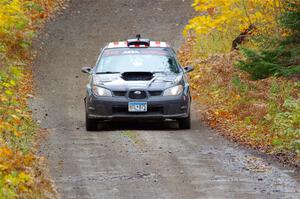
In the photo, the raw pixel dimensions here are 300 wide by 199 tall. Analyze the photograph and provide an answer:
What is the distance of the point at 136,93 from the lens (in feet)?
54.3

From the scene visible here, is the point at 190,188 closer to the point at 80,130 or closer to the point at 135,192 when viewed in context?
the point at 135,192

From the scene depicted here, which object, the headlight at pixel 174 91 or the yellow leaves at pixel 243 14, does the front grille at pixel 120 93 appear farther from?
the yellow leaves at pixel 243 14

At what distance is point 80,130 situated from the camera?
17000mm

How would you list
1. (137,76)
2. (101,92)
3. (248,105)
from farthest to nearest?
(248,105)
(137,76)
(101,92)

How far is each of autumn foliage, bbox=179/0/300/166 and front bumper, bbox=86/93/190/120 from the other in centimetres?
106

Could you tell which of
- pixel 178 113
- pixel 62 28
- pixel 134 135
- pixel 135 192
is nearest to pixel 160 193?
pixel 135 192

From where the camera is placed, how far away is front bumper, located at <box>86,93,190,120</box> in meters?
16.5

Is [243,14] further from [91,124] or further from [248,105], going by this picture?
[91,124]

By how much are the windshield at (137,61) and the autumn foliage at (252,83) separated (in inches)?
61.4

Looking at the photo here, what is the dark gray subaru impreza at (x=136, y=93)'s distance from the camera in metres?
16.6

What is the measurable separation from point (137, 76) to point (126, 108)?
1064 mm

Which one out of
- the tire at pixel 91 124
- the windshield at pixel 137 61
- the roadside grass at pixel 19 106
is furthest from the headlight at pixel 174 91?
the roadside grass at pixel 19 106

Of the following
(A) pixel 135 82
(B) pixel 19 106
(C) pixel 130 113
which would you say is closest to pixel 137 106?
(C) pixel 130 113

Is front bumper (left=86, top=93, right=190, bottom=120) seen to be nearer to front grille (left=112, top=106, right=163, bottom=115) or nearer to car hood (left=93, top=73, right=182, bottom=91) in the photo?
front grille (left=112, top=106, right=163, bottom=115)
